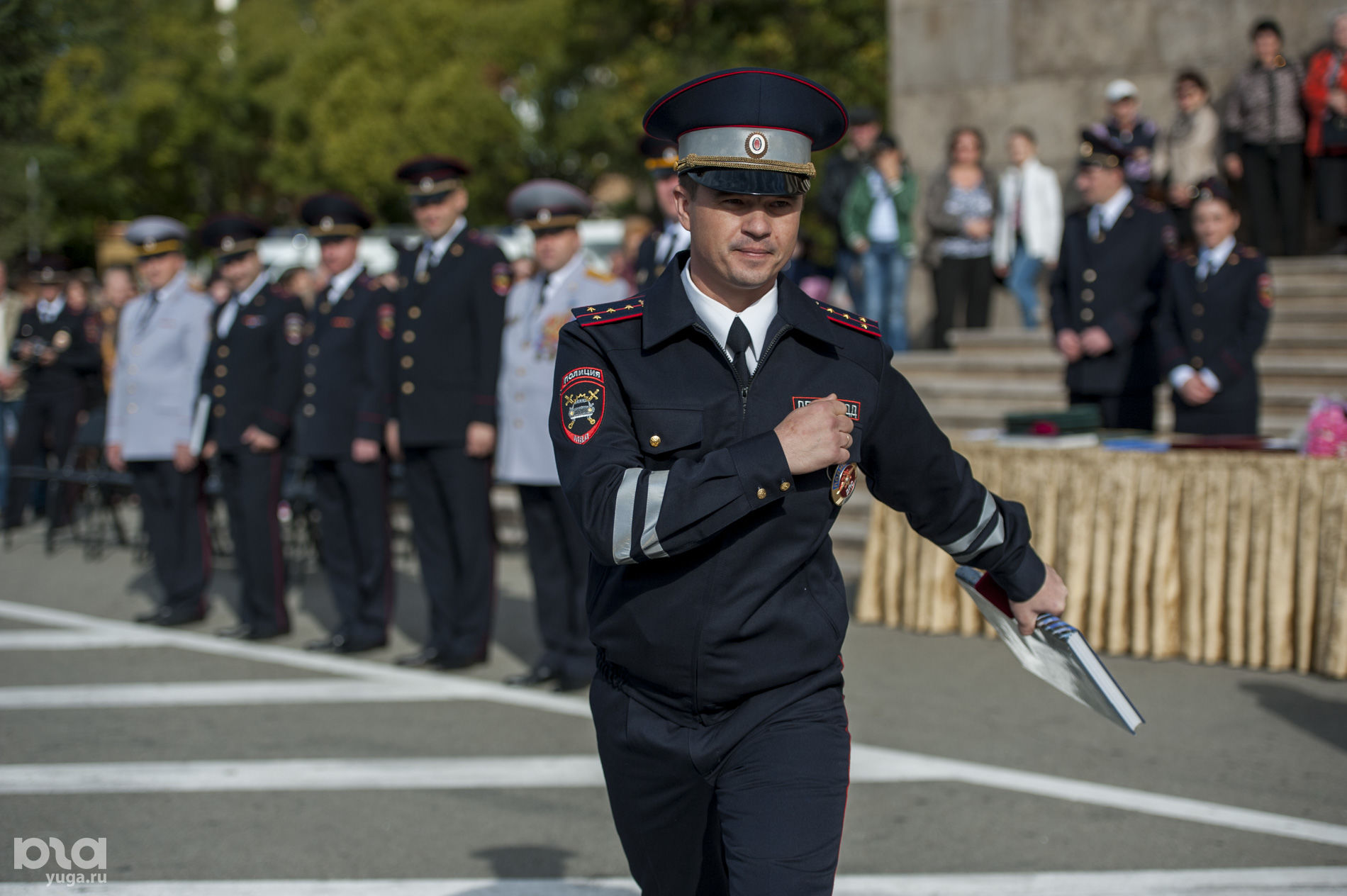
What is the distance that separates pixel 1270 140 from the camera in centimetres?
1196

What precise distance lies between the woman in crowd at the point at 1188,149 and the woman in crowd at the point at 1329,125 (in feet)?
2.48

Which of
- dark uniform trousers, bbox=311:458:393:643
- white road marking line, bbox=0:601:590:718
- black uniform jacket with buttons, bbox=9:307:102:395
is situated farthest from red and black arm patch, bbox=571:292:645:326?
black uniform jacket with buttons, bbox=9:307:102:395

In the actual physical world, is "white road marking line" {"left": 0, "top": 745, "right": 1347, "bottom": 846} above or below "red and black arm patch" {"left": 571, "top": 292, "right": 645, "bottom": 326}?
below

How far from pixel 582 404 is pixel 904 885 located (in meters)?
2.42

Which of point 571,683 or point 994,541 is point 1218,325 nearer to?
point 571,683

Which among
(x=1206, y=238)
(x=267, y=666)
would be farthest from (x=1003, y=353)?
(x=267, y=666)

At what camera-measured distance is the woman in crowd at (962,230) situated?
12539 millimetres

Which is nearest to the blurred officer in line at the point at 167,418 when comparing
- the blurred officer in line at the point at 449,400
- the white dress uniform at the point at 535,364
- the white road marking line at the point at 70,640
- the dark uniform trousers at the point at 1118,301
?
the white road marking line at the point at 70,640

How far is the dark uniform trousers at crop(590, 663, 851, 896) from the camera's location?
286 cm

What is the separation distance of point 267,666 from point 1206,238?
5.82 metres

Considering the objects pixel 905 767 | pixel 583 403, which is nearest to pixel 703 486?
pixel 583 403

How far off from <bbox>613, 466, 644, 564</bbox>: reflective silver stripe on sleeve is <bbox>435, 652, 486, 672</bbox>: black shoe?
5.19 metres

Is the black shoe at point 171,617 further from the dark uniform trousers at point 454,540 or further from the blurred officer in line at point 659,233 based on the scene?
the blurred officer in line at point 659,233

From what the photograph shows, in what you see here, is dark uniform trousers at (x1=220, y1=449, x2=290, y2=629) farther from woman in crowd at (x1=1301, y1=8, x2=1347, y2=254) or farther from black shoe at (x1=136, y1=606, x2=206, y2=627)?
woman in crowd at (x1=1301, y1=8, x2=1347, y2=254)
